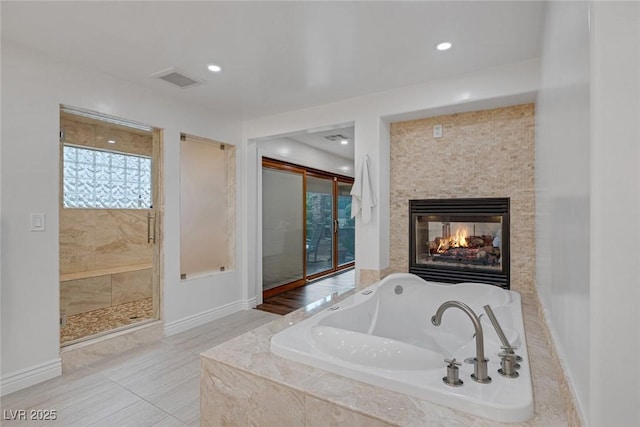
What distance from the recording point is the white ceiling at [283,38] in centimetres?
197

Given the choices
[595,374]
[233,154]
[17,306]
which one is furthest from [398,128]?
[17,306]

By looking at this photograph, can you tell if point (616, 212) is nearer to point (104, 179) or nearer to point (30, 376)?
point (30, 376)

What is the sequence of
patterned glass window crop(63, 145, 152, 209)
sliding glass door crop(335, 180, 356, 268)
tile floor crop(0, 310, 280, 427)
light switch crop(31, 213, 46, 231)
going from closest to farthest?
1. tile floor crop(0, 310, 280, 427)
2. light switch crop(31, 213, 46, 231)
3. patterned glass window crop(63, 145, 152, 209)
4. sliding glass door crop(335, 180, 356, 268)

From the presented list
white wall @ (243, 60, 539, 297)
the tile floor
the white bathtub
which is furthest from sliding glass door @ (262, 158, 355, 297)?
the white bathtub

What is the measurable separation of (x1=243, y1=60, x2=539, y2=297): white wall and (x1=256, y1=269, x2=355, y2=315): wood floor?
48 centimetres

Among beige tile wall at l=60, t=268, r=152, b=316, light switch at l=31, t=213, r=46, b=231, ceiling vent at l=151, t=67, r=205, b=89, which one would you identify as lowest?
beige tile wall at l=60, t=268, r=152, b=316

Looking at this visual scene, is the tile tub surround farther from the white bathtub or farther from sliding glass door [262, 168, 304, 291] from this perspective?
sliding glass door [262, 168, 304, 291]

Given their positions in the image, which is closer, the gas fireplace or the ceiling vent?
the ceiling vent

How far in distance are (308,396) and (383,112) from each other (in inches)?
109

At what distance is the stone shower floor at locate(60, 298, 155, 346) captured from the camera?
A: 3116 mm

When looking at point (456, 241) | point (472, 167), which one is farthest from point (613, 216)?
point (456, 241)

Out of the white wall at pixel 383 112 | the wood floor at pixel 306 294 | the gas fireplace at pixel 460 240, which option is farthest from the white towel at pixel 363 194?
the wood floor at pixel 306 294

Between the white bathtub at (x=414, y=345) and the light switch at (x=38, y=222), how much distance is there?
6.80ft

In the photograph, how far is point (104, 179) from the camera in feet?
14.1
